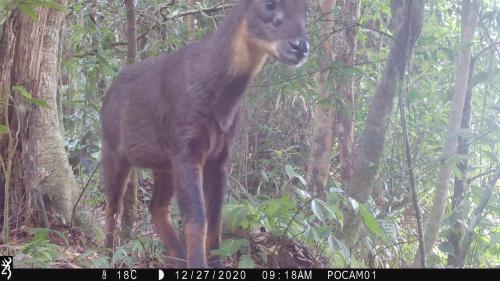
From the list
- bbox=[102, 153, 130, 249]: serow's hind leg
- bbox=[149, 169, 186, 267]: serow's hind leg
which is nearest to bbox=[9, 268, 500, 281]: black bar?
bbox=[149, 169, 186, 267]: serow's hind leg

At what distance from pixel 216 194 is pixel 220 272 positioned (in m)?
0.84

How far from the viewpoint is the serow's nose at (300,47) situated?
3.84 m

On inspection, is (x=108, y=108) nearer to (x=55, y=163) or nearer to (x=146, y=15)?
(x=55, y=163)

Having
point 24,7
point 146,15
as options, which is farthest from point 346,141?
point 24,7

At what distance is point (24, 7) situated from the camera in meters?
3.66

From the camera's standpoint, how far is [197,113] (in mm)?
4102

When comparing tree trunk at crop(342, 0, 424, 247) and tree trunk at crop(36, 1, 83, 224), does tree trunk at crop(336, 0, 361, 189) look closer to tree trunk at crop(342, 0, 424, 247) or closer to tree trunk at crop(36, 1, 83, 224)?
tree trunk at crop(342, 0, 424, 247)

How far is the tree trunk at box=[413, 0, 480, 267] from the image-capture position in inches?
137

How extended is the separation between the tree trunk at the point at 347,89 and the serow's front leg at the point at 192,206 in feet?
3.75

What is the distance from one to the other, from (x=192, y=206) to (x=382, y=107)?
1305 mm

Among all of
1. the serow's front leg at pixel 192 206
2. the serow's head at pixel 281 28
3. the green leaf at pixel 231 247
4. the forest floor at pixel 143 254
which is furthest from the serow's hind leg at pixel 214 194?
the serow's head at pixel 281 28

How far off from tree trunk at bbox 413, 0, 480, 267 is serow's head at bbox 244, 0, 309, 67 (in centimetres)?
93

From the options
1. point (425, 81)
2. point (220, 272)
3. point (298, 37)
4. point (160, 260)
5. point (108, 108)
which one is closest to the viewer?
point (220, 272)

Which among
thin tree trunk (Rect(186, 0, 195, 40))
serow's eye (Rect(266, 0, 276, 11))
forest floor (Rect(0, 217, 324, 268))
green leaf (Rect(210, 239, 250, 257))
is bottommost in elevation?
forest floor (Rect(0, 217, 324, 268))
